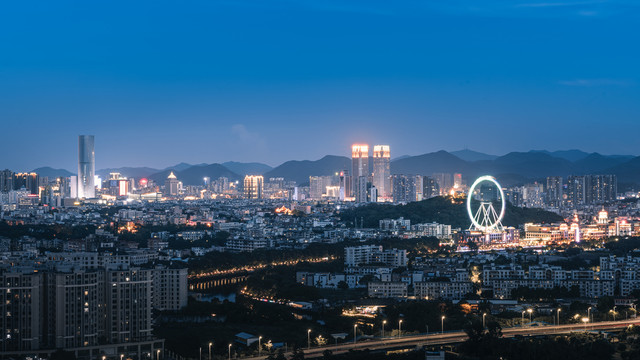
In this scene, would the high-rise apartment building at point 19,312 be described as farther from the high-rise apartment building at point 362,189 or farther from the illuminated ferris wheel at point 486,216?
the high-rise apartment building at point 362,189

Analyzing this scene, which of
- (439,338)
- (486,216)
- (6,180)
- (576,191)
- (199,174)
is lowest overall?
(439,338)

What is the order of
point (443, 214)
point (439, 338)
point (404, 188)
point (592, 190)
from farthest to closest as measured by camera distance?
point (404, 188)
point (592, 190)
point (443, 214)
point (439, 338)

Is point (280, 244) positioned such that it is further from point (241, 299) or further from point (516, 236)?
point (241, 299)

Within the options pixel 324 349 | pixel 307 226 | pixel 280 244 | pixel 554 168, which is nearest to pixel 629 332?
pixel 324 349

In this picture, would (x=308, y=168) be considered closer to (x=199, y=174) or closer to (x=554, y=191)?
(x=199, y=174)

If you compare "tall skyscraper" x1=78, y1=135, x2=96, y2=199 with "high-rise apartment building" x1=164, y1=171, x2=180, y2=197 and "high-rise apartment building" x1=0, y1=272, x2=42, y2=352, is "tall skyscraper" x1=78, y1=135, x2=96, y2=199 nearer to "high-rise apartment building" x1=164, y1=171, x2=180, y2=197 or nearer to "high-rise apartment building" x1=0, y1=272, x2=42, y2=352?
"high-rise apartment building" x1=164, y1=171, x2=180, y2=197

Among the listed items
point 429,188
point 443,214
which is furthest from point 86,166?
point 443,214
